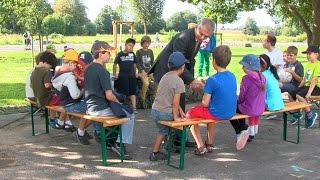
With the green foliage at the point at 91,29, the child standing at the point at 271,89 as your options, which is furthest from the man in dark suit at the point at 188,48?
the green foliage at the point at 91,29

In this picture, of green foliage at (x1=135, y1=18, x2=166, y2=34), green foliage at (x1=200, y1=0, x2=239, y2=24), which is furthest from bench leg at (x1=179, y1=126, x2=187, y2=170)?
green foliage at (x1=135, y1=18, x2=166, y2=34)

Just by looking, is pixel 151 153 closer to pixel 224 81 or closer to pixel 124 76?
pixel 224 81

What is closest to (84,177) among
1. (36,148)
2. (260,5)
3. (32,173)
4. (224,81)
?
(32,173)

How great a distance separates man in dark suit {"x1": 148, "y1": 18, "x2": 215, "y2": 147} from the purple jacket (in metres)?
0.69

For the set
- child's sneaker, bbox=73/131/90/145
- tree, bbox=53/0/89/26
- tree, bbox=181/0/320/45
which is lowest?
child's sneaker, bbox=73/131/90/145

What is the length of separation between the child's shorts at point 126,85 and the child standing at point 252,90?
10.5 ft

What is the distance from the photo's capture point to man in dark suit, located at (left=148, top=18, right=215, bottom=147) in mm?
5668

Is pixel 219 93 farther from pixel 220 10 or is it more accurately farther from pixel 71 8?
pixel 71 8

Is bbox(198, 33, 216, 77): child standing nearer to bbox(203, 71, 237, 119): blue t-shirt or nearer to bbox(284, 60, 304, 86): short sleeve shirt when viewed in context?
bbox(284, 60, 304, 86): short sleeve shirt

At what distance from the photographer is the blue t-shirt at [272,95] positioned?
6441mm

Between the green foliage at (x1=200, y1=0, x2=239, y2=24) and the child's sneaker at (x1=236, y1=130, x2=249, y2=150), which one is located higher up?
the green foliage at (x1=200, y1=0, x2=239, y2=24)

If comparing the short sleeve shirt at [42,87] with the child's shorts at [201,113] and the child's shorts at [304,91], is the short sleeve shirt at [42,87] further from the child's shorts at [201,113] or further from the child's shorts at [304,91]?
the child's shorts at [304,91]

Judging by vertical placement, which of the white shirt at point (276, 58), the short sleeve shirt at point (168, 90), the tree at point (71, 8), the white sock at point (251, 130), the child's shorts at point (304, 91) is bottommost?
the white sock at point (251, 130)

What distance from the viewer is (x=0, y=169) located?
207 inches
